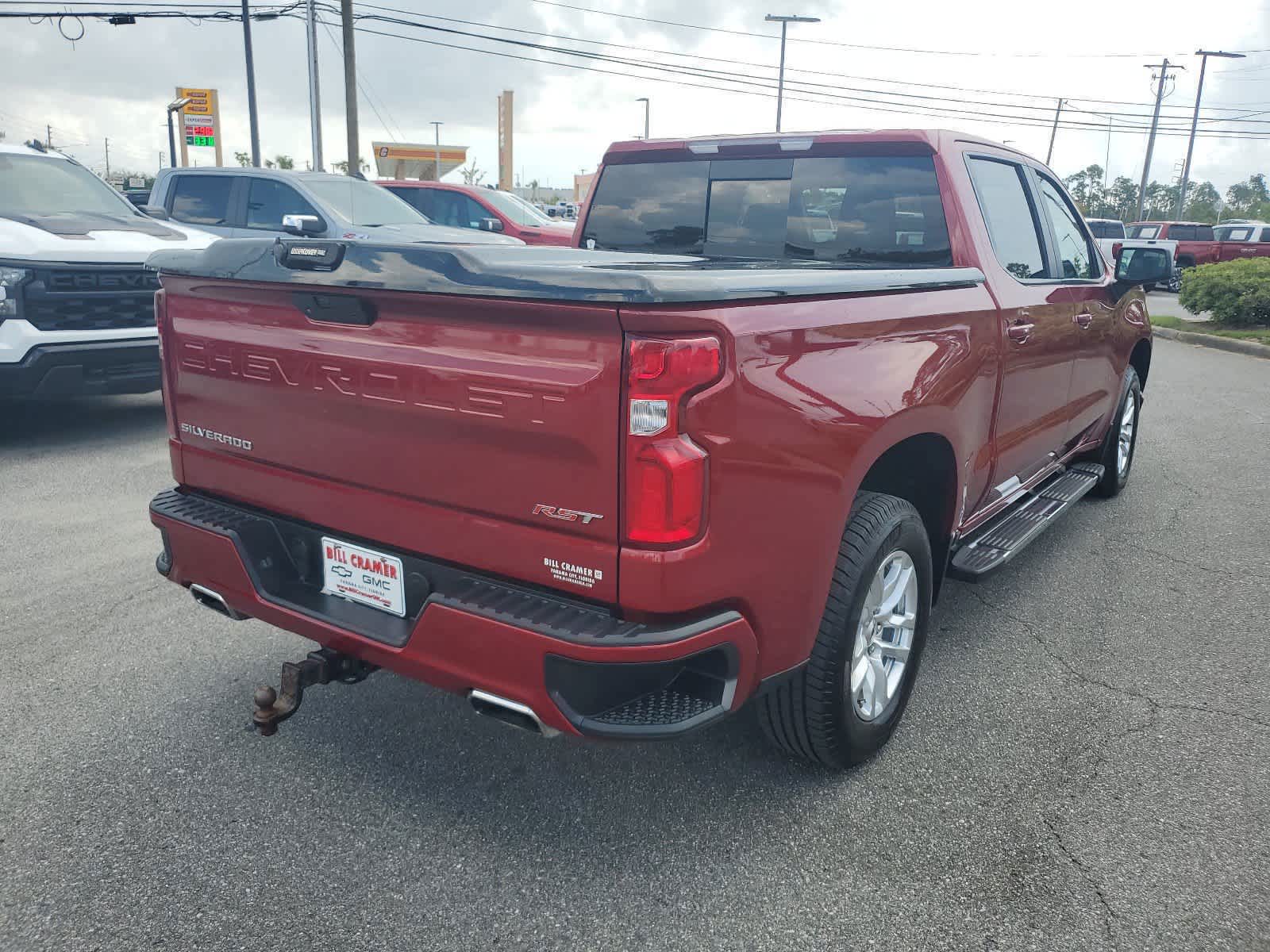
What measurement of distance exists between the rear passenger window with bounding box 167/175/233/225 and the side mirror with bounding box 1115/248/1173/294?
8859 mm

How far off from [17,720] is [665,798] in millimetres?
2142

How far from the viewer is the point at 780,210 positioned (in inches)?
154

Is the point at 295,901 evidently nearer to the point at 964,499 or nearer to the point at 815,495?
the point at 815,495

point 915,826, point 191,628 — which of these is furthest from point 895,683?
point 191,628

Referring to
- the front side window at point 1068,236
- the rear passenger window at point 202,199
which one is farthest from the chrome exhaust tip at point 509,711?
the rear passenger window at point 202,199

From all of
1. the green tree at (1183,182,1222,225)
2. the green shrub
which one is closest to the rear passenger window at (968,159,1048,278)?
the green shrub

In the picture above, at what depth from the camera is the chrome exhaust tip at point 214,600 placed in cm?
294

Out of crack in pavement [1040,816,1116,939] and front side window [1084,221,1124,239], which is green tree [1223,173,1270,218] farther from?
crack in pavement [1040,816,1116,939]

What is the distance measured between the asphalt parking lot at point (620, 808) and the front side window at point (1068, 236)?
5.37ft

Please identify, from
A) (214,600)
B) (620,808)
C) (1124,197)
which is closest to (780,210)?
(620,808)

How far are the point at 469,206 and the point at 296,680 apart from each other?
12.2 m

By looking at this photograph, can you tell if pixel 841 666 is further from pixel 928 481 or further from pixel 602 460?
pixel 602 460

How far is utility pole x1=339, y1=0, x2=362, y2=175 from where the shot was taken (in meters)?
23.8

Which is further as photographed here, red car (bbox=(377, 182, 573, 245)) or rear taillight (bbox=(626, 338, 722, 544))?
red car (bbox=(377, 182, 573, 245))
